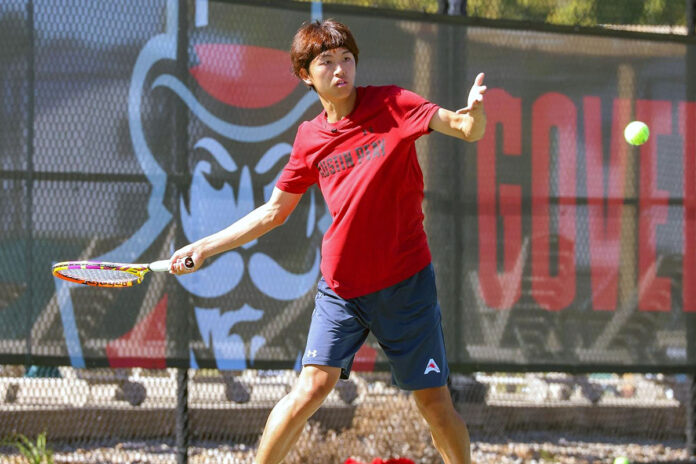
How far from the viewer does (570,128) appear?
5.09 metres

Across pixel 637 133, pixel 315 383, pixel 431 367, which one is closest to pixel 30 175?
pixel 315 383

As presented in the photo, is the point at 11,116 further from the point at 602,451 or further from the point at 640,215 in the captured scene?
the point at 602,451

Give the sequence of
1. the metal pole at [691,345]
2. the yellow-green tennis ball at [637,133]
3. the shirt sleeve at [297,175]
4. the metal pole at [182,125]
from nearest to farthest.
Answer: the shirt sleeve at [297,175] < the metal pole at [182,125] < the yellow-green tennis ball at [637,133] < the metal pole at [691,345]

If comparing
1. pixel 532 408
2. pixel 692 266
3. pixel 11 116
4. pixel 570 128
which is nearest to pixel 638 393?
pixel 532 408

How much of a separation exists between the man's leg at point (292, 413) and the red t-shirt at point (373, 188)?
30cm

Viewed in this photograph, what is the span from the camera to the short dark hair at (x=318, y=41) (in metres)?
3.26

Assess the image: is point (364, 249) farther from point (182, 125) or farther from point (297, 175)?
point (182, 125)

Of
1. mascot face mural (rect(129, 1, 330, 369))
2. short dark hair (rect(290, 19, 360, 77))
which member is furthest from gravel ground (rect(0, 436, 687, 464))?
short dark hair (rect(290, 19, 360, 77))

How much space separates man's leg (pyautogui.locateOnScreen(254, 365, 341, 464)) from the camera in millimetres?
3230

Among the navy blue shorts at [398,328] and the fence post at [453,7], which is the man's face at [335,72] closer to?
the navy blue shorts at [398,328]

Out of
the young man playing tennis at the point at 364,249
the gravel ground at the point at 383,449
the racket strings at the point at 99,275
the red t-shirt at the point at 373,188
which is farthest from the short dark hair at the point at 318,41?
the gravel ground at the point at 383,449

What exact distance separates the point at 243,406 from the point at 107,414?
0.76 m

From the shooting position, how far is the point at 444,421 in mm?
3340

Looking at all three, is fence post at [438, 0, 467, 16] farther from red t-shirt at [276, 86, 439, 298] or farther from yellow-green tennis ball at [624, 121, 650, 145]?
red t-shirt at [276, 86, 439, 298]
